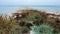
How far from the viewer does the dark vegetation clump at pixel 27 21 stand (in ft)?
4.45

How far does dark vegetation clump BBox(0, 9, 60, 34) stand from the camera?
1.36m

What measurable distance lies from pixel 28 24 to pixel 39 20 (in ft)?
0.46

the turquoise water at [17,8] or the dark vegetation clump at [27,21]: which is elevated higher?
the turquoise water at [17,8]

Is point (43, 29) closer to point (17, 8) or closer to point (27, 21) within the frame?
point (27, 21)

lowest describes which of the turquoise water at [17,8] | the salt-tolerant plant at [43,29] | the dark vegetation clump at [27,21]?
the salt-tolerant plant at [43,29]

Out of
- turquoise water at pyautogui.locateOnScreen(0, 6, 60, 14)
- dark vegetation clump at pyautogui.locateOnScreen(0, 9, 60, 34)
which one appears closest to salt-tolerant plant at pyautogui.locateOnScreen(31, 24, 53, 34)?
dark vegetation clump at pyautogui.locateOnScreen(0, 9, 60, 34)

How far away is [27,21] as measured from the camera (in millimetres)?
1377

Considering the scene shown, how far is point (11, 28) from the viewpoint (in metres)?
1.37

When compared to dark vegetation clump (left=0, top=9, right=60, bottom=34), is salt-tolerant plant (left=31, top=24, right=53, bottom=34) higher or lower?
lower

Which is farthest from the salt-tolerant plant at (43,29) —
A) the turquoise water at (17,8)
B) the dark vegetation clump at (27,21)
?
the turquoise water at (17,8)

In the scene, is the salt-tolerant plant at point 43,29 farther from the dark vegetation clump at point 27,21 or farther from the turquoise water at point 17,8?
the turquoise water at point 17,8

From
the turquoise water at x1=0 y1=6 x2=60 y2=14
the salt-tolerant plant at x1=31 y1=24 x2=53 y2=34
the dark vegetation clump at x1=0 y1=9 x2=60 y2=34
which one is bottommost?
the salt-tolerant plant at x1=31 y1=24 x2=53 y2=34

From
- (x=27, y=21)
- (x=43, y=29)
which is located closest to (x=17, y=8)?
(x=27, y=21)

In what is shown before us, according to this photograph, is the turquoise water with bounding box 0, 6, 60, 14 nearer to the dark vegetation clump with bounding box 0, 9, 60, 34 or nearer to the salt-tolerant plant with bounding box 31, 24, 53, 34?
the dark vegetation clump with bounding box 0, 9, 60, 34
